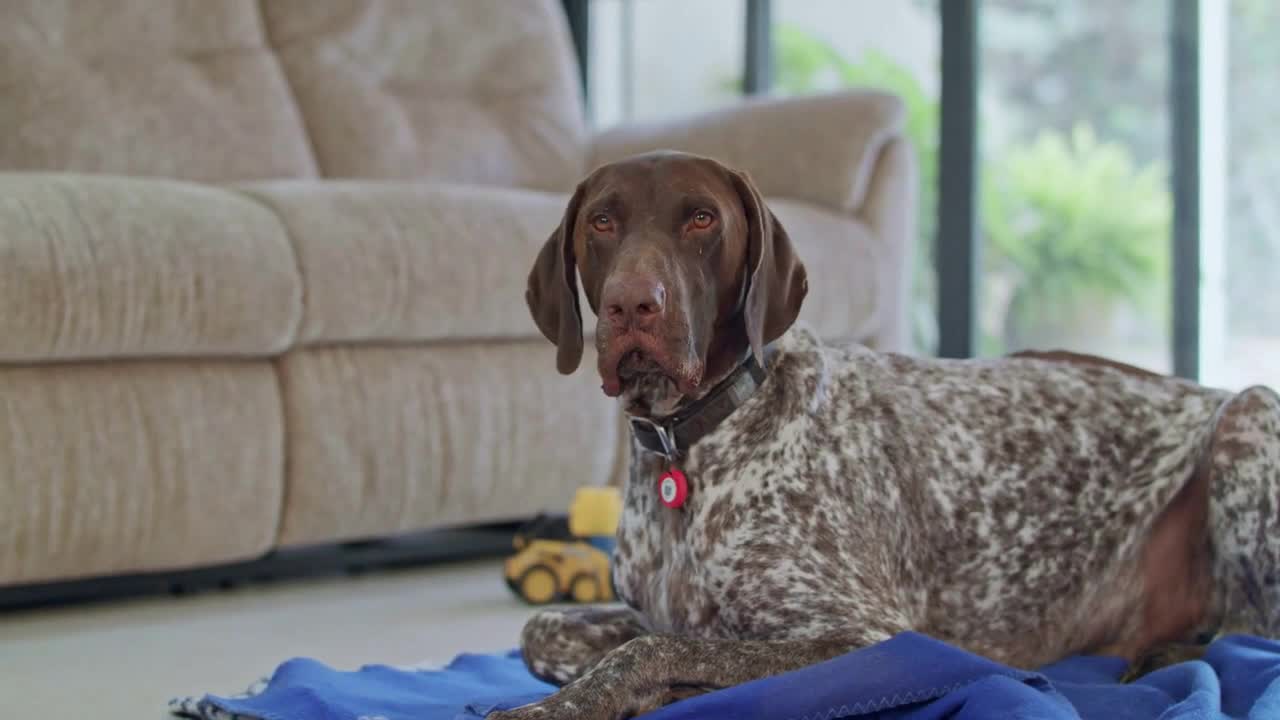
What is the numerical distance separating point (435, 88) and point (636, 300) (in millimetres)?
3748

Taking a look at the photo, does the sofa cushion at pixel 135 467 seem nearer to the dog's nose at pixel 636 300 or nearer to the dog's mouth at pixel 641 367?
the dog's mouth at pixel 641 367

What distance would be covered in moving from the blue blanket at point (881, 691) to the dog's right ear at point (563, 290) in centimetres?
58

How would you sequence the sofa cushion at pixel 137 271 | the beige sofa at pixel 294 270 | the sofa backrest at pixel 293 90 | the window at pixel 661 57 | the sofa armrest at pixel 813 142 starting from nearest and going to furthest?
1. the sofa cushion at pixel 137 271
2. the beige sofa at pixel 294 270
3. the sofa backrest at pixel 293 90
4. the sofa armrest at pixel 813 142
5. the window at pixel 661 57

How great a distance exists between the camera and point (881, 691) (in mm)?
2125

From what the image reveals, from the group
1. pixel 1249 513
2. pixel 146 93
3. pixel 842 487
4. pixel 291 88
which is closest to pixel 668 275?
pixel 842 487

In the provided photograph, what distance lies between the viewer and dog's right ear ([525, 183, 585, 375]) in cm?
256

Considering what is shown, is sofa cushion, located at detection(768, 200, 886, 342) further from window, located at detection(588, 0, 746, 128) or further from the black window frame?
window, located at detection(588, 0, 746, 128)

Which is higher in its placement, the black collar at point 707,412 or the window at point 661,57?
the window at point 661,57

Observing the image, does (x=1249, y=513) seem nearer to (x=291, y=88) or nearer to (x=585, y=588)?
(x=585, y=588)

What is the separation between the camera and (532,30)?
6.01 metres

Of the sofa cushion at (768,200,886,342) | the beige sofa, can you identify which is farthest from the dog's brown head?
the sofa cushion at (768,200,886,342)

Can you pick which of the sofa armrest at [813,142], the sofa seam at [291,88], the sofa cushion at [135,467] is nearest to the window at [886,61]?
the sofa armrest at [813,142]

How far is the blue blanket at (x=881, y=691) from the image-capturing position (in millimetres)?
2111

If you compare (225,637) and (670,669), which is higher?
(670,669)
